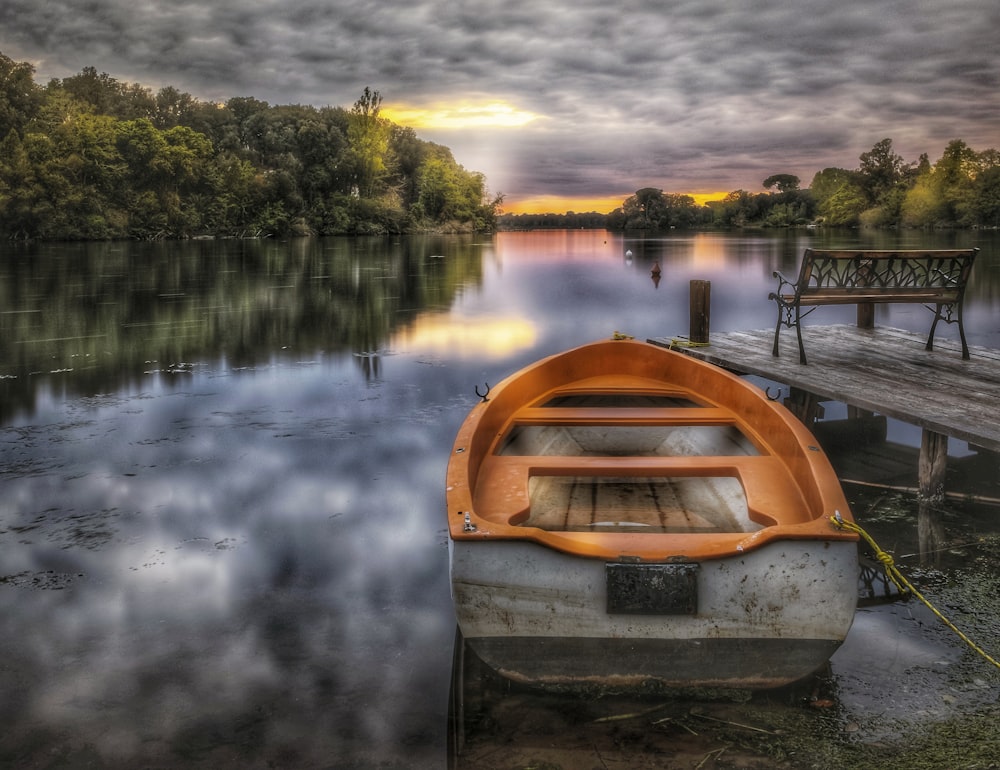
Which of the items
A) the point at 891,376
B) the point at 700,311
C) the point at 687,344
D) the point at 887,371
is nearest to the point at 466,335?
the point at 687,344

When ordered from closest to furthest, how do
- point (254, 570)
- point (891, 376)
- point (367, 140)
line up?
point (254, 570), point (891, 376), point (367, 140)

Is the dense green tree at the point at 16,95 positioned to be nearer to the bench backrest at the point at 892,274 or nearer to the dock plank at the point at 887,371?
the dock plank at the point at 887,371

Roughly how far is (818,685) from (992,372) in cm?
482

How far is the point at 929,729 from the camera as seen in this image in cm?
334

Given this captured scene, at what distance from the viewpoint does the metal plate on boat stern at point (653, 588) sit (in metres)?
3.25

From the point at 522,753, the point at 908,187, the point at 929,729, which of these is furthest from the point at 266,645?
the point at 908,187

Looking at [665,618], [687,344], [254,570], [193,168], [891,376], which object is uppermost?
[193,168]

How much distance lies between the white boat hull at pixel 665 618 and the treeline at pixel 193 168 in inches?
2259

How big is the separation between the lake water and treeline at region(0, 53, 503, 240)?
1833 inches

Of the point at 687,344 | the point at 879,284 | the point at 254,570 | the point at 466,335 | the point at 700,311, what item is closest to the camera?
the point at 254,570

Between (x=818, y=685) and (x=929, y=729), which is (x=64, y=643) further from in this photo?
(x=929, y=729)

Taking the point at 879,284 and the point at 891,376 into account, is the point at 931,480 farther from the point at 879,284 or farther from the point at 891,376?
the point at 879,284

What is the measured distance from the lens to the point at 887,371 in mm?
7324

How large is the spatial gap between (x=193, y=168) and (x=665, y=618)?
215 ft
